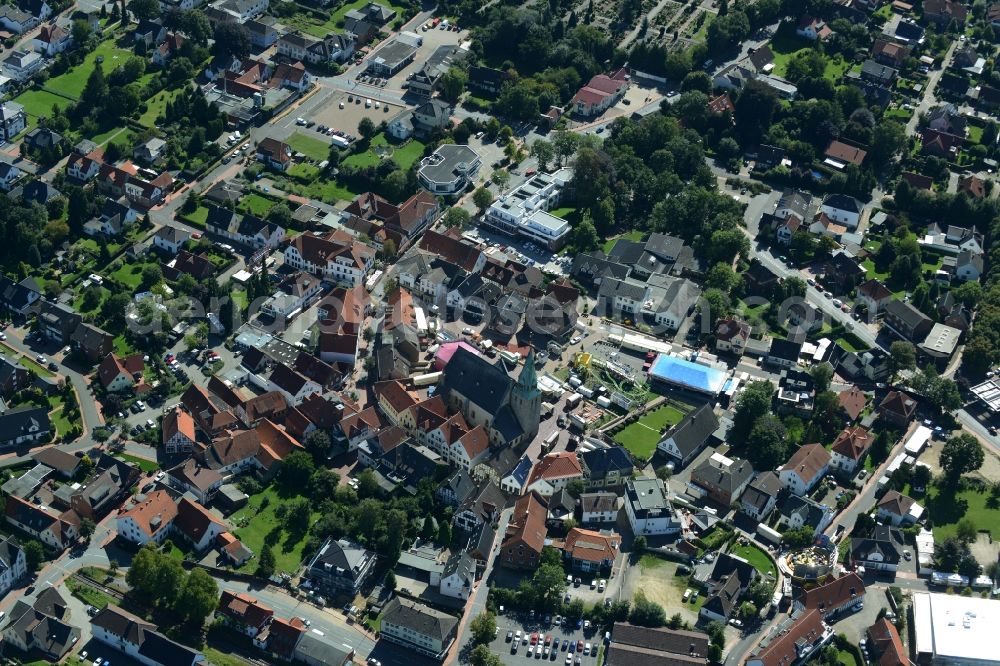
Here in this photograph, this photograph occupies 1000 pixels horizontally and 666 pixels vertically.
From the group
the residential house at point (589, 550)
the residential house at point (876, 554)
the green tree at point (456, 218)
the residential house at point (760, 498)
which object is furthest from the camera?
the green tree at point (456, 218)

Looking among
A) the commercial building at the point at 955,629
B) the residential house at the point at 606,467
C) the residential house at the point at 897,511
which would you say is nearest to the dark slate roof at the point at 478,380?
the residential house at the point at 606,467

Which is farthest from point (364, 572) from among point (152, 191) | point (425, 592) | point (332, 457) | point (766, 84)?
point (766, 84)

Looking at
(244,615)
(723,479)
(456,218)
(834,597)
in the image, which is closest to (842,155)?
(456,218)

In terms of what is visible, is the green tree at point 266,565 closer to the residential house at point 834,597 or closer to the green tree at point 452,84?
the residential house at point 834,597

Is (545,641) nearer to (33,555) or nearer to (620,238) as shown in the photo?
(33,555)

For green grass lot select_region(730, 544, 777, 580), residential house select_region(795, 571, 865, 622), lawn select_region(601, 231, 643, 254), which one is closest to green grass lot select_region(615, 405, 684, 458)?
green grass lot select_region(730, 544, 777, 580)
